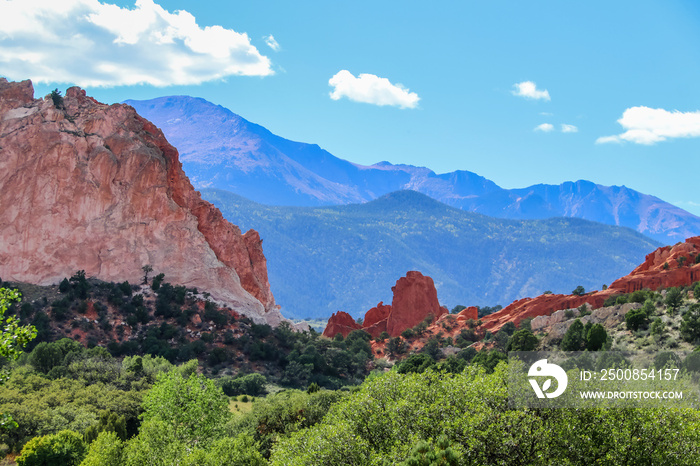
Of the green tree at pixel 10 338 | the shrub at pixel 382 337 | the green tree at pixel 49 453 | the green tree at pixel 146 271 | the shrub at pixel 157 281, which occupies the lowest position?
the green tree at pixel 49 453

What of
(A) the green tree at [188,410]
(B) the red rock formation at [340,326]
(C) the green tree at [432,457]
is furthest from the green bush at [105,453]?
(B) the red rock formation at [340,326]

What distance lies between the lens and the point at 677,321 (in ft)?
210

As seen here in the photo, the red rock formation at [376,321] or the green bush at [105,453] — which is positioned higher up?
the red rock formation at [376,321]

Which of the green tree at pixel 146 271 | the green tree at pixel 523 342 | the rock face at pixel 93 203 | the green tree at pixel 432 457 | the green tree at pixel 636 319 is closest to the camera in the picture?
the green tree at pixel 432 457

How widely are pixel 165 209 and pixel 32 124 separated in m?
20.9

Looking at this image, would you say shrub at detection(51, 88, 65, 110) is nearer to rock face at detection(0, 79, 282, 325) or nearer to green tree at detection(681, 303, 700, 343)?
rock face at detection(0, 79, 282, 325)

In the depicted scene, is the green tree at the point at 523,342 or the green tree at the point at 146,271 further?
the green tree at the point at 146,271

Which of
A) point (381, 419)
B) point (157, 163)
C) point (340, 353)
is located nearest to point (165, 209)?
point (157, 163)

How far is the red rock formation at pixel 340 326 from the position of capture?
120688 mm

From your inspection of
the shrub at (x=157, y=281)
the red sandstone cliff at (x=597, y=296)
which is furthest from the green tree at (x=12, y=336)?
the shrub at (x=157, y=281)

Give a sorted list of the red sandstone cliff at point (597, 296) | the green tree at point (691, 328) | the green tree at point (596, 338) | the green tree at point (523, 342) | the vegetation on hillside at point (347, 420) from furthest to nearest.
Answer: the red sandstone cliff at point (597, 296), the green tree at point (523, 342), the green tree at point (596, 338), the green tree at point (691, 328), the vegetation on hillside at point (347, 420)

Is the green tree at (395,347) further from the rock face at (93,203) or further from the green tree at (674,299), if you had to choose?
the green tree at (674,299)

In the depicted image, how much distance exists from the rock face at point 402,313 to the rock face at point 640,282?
1864cm

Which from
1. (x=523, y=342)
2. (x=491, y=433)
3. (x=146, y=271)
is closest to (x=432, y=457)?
(x=491, y=433)
